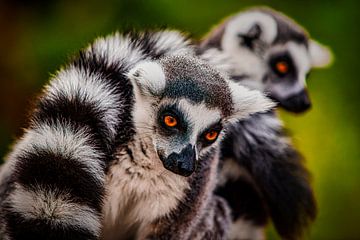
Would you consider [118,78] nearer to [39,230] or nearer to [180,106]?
[180,106]

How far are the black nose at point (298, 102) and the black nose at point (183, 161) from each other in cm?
200

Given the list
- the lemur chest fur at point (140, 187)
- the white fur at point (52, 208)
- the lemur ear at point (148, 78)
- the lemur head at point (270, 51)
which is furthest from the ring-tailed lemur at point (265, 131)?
the white fur at point (52, 208)

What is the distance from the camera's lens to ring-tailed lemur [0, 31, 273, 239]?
2789 millimetres

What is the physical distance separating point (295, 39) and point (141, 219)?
2375mm

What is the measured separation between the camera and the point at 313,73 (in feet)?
26.2

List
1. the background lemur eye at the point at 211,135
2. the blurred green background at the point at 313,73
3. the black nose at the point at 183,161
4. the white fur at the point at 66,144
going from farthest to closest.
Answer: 1. the blurred green background at the point at 313,73
2. the background lemur eye at the point at 211,135
3. the black nose at the point at 183,161
4. the white fur at the point at 66,144

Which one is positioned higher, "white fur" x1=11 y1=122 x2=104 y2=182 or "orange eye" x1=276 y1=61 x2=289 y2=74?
"orange eye" x1=276 y1=61 x2=289 y2=74

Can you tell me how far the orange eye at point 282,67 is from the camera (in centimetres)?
516

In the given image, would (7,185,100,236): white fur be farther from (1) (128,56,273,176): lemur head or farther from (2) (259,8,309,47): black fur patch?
(2) (259,8,309,47): black fur patch

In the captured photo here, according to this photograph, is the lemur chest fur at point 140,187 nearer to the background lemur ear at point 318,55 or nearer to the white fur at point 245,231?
the white fur at point 245,231

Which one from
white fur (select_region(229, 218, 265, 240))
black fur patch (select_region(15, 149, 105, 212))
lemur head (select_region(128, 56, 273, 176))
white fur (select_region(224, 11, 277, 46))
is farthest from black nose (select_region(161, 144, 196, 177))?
white fur (select_region(224, 11, 277, 46))

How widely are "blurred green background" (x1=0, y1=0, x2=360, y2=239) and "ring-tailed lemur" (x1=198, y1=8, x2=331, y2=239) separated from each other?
7.86ft

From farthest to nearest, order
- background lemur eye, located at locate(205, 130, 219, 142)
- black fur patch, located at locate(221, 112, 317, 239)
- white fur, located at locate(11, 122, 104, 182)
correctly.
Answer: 1. black fur patch, located at locate(221, 112, 317, 239)
2. background lemur eye, located at locate(205, 130, 219, 142)
3. white fur, located at locate(11, 122, 104, 182)

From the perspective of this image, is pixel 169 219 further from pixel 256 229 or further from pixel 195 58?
pixel 256 229
